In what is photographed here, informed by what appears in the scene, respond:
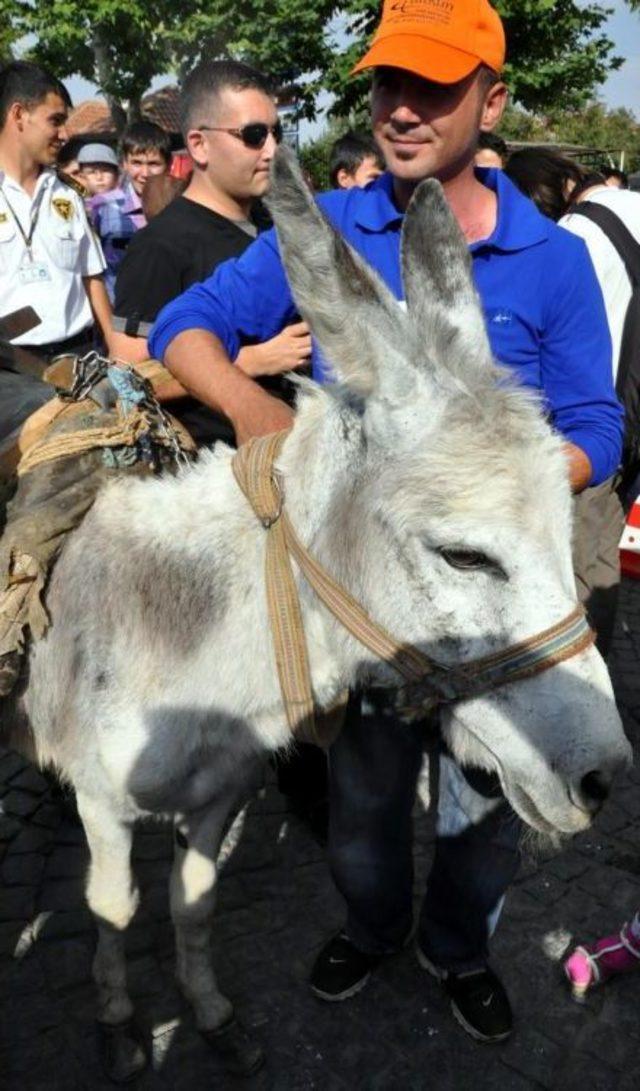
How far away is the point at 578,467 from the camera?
2.15m

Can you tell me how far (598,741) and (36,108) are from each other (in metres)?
4.57

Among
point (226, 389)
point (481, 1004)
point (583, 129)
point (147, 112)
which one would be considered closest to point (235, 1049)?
point (481, 1004)

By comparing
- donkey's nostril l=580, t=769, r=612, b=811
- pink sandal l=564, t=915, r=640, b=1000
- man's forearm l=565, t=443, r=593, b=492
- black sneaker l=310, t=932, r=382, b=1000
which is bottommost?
black sneaker l=310, t=932, r=382, b=1000

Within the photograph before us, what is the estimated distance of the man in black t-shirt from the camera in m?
3.60

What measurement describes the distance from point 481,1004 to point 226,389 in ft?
7.34

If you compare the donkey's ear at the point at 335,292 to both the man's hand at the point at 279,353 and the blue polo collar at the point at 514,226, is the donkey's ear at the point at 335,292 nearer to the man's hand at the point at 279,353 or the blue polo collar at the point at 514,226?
the blue polo collar at the point at 514,226

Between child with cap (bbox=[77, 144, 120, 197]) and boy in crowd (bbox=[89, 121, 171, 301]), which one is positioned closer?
boy in crowd (bbox=[89, 121, 171, 301])

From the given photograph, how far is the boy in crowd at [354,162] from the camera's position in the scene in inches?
296

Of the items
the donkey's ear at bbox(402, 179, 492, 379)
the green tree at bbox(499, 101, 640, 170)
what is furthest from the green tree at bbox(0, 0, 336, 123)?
the donkey's ear at bbox(402, 179, 492, 379)

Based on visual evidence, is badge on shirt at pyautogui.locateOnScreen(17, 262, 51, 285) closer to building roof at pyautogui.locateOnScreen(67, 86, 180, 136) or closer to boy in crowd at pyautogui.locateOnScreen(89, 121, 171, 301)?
boy in crowd at pyautogui.locateOnScreen(89, 121, 171, 301)

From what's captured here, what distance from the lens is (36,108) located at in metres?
4.59

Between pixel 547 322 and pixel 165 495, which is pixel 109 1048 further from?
pixel 547 322

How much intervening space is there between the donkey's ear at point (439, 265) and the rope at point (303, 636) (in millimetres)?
504

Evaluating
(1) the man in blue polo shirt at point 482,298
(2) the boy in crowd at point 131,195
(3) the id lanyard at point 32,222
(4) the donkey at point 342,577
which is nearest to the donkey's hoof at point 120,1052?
(4) the donkey at point 342,577
